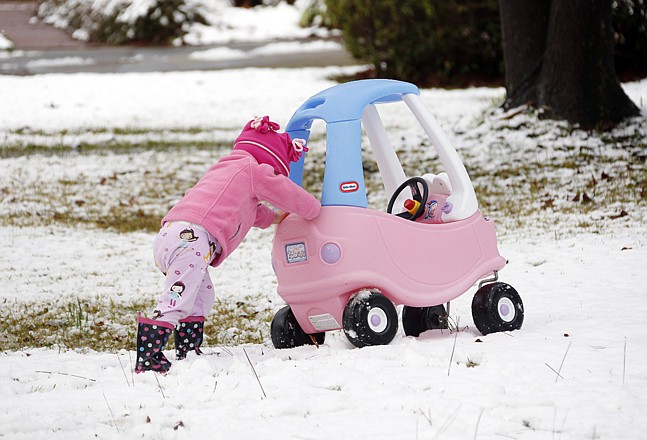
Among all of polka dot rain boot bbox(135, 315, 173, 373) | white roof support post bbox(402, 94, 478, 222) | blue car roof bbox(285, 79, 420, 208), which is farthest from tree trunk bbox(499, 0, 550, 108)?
polka dot rain boot bbox(135, 315, 173, 373)

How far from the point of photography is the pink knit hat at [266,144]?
4.23m


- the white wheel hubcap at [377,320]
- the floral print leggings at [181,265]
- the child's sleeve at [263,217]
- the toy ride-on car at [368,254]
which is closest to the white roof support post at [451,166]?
the toy ride-on car at [368,254]

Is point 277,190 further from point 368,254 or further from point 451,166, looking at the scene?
point 451,166

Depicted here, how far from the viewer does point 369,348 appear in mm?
3945

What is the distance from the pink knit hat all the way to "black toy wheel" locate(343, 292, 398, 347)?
0.73m

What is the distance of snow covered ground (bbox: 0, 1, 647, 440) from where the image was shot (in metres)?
3.08

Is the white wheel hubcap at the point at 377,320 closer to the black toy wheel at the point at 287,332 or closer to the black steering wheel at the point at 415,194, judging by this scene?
the black toy wheel at the point at 287,332

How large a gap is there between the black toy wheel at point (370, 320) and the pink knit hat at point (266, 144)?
2.41ft

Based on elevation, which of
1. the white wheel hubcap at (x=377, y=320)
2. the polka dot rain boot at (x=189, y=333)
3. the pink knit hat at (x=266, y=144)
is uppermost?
the pink knit hat at (x=266, y=144)

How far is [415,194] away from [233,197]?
114 centimetres

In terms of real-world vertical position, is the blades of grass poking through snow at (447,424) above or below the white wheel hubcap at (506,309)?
above

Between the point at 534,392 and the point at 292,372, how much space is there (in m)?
0.95

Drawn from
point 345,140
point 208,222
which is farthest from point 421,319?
point 208,222

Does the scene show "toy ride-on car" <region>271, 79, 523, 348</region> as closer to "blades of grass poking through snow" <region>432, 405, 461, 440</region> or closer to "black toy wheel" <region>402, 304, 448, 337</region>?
"black toy wheel" <region>402, 304, 448, 337</region>
